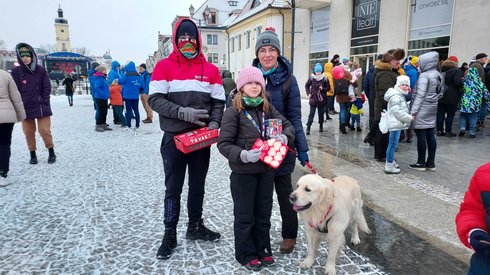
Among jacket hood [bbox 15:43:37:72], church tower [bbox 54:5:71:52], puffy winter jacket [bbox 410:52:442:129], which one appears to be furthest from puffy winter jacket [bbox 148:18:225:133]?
church tower [bbox 54:5:71:52]

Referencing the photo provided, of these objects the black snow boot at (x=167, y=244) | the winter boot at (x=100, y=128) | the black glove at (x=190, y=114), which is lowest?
the black snow boot at (x=167, y=244)

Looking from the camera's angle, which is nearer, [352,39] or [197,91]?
[197,91]

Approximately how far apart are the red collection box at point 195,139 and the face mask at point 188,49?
0.72m

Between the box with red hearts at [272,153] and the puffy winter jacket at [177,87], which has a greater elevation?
the puffy winter jacket at [177,87]

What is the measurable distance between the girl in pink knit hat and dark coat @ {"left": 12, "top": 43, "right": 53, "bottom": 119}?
482cm

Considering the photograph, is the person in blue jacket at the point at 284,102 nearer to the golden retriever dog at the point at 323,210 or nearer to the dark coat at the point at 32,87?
the golden retriever dog at the point at 323,210

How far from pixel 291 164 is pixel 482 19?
11.5 m

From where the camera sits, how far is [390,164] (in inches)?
221

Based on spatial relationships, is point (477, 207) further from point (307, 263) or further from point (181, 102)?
point (181, 102)

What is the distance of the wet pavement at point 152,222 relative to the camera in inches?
116

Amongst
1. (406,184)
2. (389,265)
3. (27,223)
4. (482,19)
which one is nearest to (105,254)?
(27,223)

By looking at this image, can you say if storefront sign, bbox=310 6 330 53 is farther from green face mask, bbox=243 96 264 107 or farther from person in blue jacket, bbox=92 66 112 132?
green face mask, bbox=243 96 264 107

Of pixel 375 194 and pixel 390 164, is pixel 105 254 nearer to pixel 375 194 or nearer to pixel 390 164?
pixel 375 194

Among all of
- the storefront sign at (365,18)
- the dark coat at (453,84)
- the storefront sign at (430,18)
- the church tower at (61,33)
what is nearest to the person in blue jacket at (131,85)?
the dark coat at (453,84)
